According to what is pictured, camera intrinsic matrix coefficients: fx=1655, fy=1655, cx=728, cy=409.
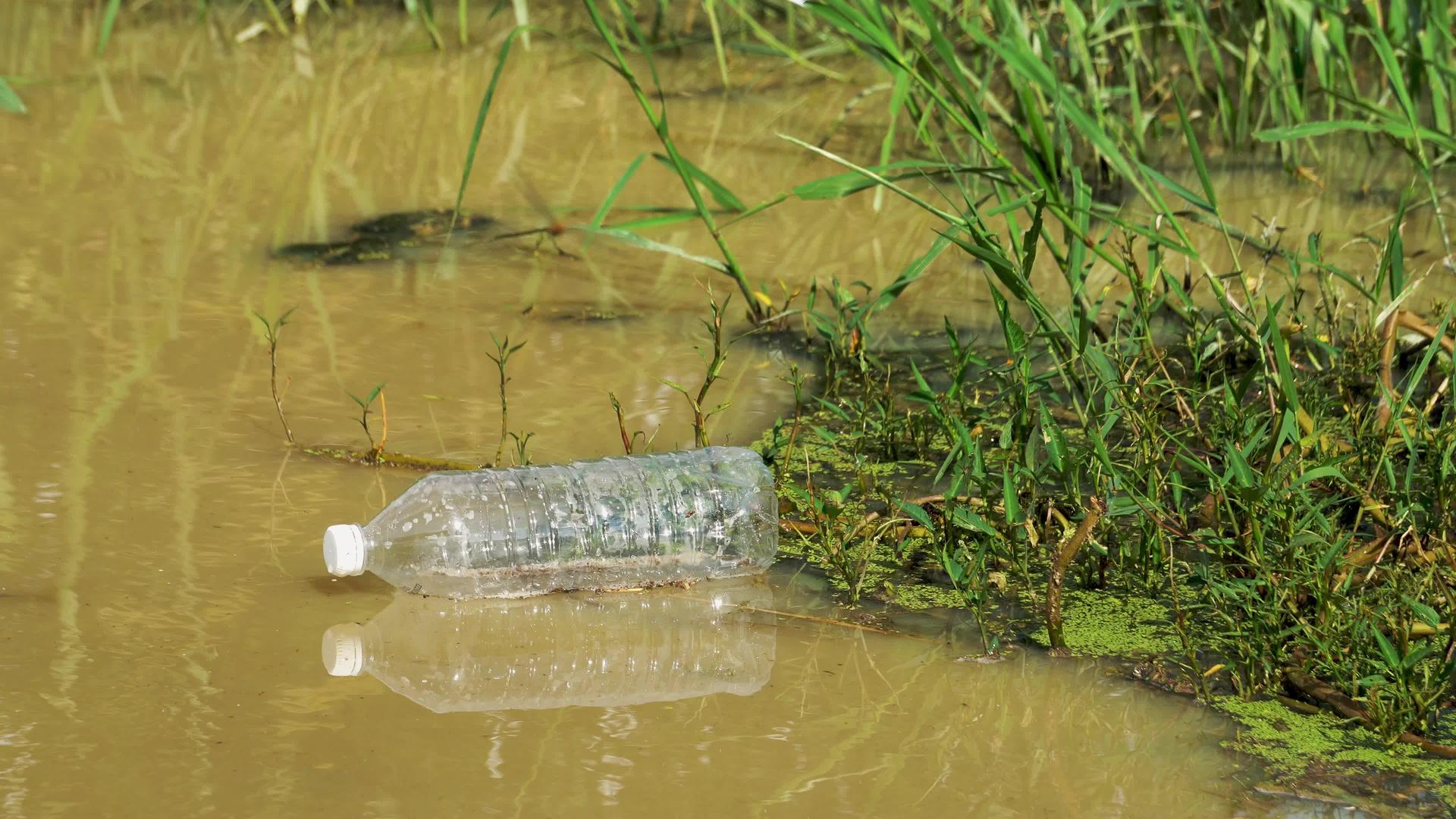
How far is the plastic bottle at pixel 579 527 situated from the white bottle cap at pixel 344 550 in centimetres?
8

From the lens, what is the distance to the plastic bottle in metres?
2.19

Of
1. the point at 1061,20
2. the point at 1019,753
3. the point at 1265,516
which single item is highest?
the point at 1061,20

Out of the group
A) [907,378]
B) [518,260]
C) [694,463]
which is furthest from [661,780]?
[518,260]

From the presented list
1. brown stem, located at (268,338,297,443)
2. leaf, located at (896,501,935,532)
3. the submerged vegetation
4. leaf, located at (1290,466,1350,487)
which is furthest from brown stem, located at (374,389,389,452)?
leaf, located at (1290,466,1350,487)

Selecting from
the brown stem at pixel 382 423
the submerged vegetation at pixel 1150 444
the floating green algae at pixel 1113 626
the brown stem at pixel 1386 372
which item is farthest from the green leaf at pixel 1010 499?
the brown stem at pixel 382 423

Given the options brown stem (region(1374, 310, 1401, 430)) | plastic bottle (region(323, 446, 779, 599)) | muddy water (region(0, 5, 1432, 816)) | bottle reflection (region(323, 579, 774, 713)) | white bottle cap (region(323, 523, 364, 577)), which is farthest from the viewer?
brown stem (region(1374, 310, 1401, 430))

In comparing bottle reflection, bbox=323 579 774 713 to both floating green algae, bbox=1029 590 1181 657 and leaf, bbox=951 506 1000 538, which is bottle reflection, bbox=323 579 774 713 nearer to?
leaf, bbox=951 506 1000 538

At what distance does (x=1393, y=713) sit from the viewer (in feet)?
5.90

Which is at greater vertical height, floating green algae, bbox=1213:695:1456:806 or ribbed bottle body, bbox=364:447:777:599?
ribbed bottle body, bbox=364:447:777:599

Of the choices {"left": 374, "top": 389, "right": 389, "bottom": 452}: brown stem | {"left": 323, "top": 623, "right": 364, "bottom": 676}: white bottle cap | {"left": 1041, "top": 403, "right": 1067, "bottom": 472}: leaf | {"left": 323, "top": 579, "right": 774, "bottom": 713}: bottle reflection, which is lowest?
{"left": 323, "top": 579, "right": 774, "bottom": 713}: bottle reflection

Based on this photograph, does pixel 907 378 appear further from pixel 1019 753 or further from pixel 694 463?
pixel 1019 753

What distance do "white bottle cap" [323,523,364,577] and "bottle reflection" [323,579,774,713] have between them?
7 cm

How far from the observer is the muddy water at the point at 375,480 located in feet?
5.68

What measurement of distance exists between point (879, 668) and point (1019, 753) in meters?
0.22
